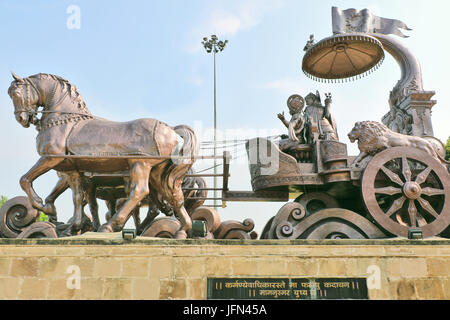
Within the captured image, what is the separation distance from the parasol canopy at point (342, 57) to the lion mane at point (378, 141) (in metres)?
2.37

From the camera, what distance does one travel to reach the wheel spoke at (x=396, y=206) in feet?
21.0

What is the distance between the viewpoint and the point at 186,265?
523 cm

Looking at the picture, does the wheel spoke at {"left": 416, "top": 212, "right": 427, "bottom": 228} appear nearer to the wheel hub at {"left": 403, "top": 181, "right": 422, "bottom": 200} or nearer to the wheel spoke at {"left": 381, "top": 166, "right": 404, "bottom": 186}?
the wheel hub at {"left": 403, "top": 181, "right": 422, "bottom": 200}

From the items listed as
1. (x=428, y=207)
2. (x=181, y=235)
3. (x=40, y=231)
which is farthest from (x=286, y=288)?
(x=40, y=231)

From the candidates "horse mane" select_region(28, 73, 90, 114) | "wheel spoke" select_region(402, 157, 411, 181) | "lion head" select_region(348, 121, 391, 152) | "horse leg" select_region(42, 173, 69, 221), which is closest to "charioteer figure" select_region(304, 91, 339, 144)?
"lion head" select_region(348, 121, 391, 152)

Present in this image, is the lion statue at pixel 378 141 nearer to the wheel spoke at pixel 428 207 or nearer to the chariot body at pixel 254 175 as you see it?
the chariot body at pixel 254 175

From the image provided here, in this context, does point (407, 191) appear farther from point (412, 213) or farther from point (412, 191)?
point (412, 213)

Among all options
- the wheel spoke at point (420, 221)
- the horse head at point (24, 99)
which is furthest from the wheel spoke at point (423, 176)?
the horse head at point (24, 99)

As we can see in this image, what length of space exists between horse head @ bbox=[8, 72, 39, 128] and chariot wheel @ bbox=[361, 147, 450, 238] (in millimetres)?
5813

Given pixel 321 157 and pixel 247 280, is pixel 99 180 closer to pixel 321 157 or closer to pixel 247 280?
pixel 247 280

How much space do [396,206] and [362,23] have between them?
17.2 feet

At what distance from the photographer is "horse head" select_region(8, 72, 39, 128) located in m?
6.32
